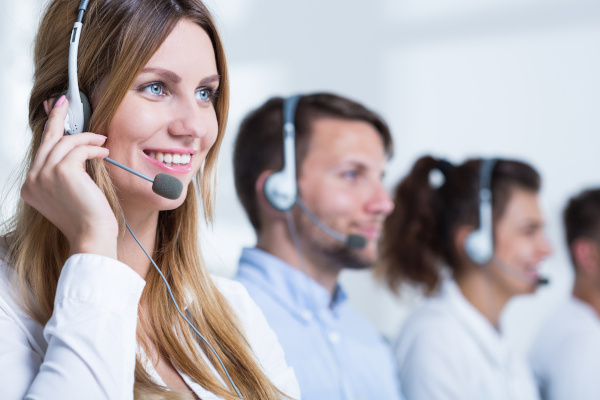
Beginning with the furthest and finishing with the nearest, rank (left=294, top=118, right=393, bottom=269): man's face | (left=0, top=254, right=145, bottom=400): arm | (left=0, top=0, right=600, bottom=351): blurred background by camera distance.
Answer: (left=0, top=0, right=600, bottom=351): blurred background, (left=294, top=118, right=393, bottom=269): man's face, (left=0, top=254, right=145, bottom=400): arm

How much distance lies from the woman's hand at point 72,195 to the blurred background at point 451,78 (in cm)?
164

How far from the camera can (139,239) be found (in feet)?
3.98

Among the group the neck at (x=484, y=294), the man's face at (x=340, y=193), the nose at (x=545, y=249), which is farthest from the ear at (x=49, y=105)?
the nose at (x=545, y=249)

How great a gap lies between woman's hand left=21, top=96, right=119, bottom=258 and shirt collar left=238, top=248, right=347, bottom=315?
899 mm

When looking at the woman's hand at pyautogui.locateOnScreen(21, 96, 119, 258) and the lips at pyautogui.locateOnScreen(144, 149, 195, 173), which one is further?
the lips at pyautogui.locateOnScreen(144, 149, 195, 173)

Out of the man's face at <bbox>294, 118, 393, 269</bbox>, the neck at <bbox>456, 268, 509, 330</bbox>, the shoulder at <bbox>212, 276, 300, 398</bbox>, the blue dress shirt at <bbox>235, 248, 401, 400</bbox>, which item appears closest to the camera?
the shoulder at <bbox>212, 276, 300, 398</bbox>

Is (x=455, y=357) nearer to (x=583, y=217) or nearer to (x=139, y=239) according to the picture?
(x=583, y=217)

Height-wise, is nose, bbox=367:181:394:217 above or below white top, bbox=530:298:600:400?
above

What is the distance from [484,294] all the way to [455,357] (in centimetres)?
40

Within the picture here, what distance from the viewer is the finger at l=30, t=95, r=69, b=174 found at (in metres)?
1.00

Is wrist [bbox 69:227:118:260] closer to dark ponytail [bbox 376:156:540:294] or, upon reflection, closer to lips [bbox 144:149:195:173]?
lips [bbox 144:149:195:173]

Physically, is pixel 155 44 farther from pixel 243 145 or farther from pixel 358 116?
pixel 358 116

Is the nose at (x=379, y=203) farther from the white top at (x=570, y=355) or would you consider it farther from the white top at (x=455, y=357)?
the white top at (x=570, y=355)

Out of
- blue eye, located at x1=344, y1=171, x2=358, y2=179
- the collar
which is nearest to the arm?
blue eye, located at x1=344, y1=171, x2=358, y2=179
